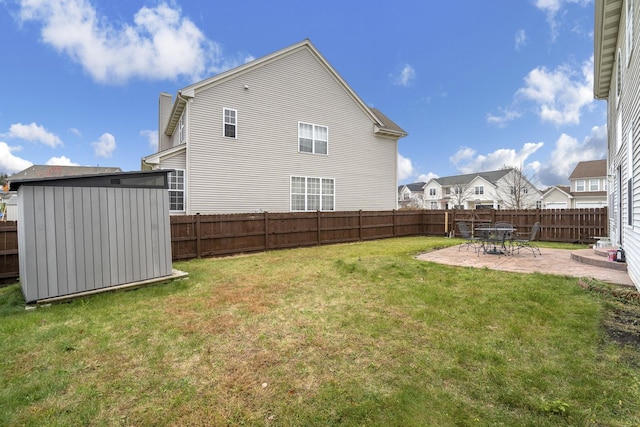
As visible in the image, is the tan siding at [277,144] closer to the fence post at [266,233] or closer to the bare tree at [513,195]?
the fence post at [266,233]

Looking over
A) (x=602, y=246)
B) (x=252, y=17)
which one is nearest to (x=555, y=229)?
(x=602, y=246)

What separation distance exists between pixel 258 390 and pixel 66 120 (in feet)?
103

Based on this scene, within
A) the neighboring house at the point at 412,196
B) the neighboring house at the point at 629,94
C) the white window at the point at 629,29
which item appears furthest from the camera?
the neighboring house at the point at 412,196

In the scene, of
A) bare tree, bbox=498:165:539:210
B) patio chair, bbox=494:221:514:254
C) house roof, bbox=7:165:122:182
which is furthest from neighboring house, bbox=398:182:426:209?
house roof, bbox=7:165:122:182

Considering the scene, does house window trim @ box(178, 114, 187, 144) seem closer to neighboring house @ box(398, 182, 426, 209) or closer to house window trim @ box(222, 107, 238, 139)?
house window trim @ box(222, 107, 238, 139)

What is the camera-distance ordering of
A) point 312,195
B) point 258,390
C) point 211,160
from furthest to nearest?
point 312,195 → point 211,160 → point 258,390

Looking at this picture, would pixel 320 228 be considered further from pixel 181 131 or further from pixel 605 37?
pixel 605 37

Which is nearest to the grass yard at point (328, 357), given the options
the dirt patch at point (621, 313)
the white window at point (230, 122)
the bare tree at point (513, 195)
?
the dirt patch at point (621, 313)

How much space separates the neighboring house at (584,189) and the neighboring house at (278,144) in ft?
104

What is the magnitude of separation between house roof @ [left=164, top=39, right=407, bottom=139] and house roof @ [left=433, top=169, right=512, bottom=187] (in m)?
30.1

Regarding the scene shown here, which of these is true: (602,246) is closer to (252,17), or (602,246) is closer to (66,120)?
(252,17)

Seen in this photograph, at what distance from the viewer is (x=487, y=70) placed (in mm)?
19828

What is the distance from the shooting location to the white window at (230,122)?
13.0 metres

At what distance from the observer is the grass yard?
2.33 m
